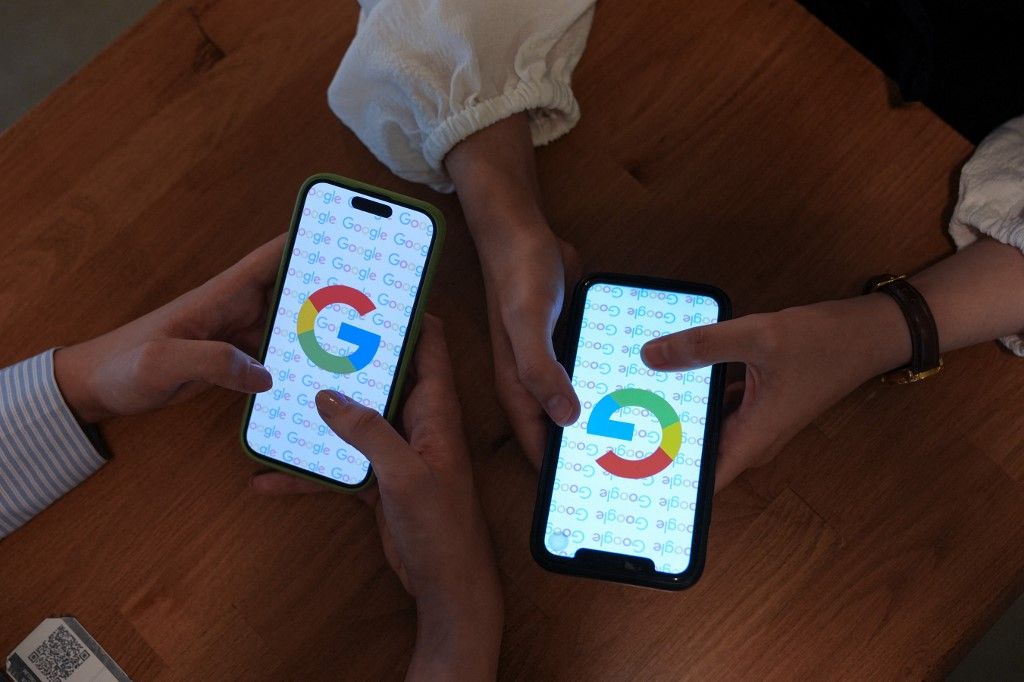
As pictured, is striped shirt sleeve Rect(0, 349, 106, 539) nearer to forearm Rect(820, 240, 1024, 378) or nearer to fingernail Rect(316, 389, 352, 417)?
fingernail Rect(316, 389, 352, 417)

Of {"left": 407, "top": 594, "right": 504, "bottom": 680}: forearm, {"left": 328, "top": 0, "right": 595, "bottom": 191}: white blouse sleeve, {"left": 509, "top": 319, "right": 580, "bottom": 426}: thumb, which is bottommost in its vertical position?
{"left": 407, "top": 594, "right": 504, "bottom": 680}: forearm

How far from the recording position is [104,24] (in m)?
1.01

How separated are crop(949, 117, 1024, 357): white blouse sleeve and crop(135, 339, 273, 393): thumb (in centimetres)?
54

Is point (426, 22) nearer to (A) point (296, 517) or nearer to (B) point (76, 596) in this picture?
(A) point (296, 517)

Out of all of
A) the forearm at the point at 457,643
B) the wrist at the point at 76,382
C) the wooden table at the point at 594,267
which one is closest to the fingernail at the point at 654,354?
the wooden table at the point at 594,267

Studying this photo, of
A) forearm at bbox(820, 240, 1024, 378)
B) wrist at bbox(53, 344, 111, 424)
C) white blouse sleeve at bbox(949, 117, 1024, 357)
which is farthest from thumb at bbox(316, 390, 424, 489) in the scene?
white blouse sleeve at bbox(949, 117, 1024, 357)

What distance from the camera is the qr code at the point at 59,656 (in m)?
0.55

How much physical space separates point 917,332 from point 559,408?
27 centimetres

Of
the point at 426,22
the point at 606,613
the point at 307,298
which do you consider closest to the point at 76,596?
the point at 307,298

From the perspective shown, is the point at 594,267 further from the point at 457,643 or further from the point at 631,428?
the point at 457,643

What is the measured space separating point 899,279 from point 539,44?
0.33 metres

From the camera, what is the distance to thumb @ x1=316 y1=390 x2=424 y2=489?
0.49 m

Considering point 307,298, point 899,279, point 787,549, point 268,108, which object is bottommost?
point 787,549

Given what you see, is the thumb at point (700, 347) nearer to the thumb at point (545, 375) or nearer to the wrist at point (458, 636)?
the thumb at point (545, 375)
